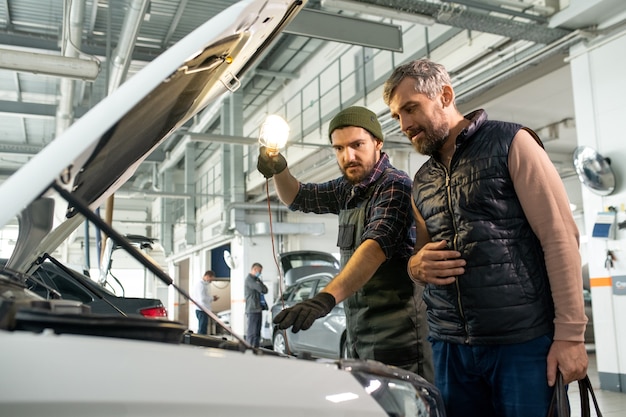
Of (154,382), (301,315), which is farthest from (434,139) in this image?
(154,382)

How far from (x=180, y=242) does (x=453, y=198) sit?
2087 cm

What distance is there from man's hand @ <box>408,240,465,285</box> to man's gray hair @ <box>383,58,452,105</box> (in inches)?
19.2

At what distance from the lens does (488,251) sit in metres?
1.65

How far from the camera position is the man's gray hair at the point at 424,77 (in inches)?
71.2

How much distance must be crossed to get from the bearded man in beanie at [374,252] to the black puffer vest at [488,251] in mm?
293

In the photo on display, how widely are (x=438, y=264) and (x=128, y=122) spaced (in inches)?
39.4

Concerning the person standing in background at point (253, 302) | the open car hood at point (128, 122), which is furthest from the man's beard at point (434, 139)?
the person standing in background at point (253, 302)

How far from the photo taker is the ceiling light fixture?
5.19 m

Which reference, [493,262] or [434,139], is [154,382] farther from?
[434,139]

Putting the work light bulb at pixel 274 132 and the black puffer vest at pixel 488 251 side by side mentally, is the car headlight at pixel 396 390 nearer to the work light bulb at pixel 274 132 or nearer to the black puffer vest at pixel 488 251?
the black puffer vest at pixel 488 251

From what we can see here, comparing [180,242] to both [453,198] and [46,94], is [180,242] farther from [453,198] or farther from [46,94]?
[453,198]

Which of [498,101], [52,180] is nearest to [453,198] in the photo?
[52,180]

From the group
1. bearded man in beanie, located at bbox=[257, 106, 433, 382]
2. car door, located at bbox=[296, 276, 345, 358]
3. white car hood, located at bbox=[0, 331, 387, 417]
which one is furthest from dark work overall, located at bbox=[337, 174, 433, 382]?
car door, located at bbox=[296, 276, 345, 358]

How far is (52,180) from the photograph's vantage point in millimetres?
991
